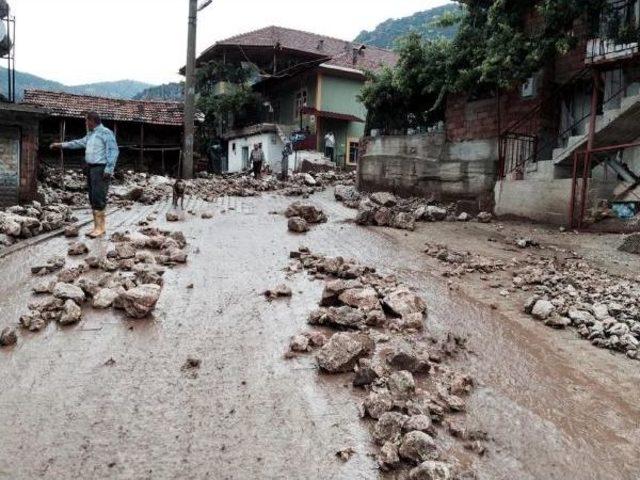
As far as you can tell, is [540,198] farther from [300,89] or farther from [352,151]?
[300,89]

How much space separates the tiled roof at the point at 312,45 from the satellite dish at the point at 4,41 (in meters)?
16.3

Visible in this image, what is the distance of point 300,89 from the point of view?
27.1m

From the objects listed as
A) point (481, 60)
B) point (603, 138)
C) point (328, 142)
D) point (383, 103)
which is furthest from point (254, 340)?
point (328, 142)

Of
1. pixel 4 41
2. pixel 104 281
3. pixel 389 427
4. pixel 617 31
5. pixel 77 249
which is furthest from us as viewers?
pixel 4 41

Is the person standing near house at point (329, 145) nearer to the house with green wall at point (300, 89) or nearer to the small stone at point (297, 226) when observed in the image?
the house with green wall at point (300, 89)

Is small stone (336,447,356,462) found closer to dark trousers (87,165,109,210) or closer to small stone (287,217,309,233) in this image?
dark trousers (87,165,109,210)

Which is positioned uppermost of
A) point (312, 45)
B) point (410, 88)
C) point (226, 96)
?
point (312, 45)

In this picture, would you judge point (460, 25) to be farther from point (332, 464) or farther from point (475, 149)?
point (332, 464)

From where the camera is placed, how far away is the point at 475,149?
10727 mm

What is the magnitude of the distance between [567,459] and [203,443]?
1.96m

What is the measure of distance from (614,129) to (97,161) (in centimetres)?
824

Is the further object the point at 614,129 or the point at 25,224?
the point at 614,129

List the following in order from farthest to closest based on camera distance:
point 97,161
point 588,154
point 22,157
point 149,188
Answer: point 149,188, point 22,157, point 588,154, point 97,161

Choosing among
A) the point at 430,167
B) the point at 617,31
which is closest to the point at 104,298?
the point at 430,167
